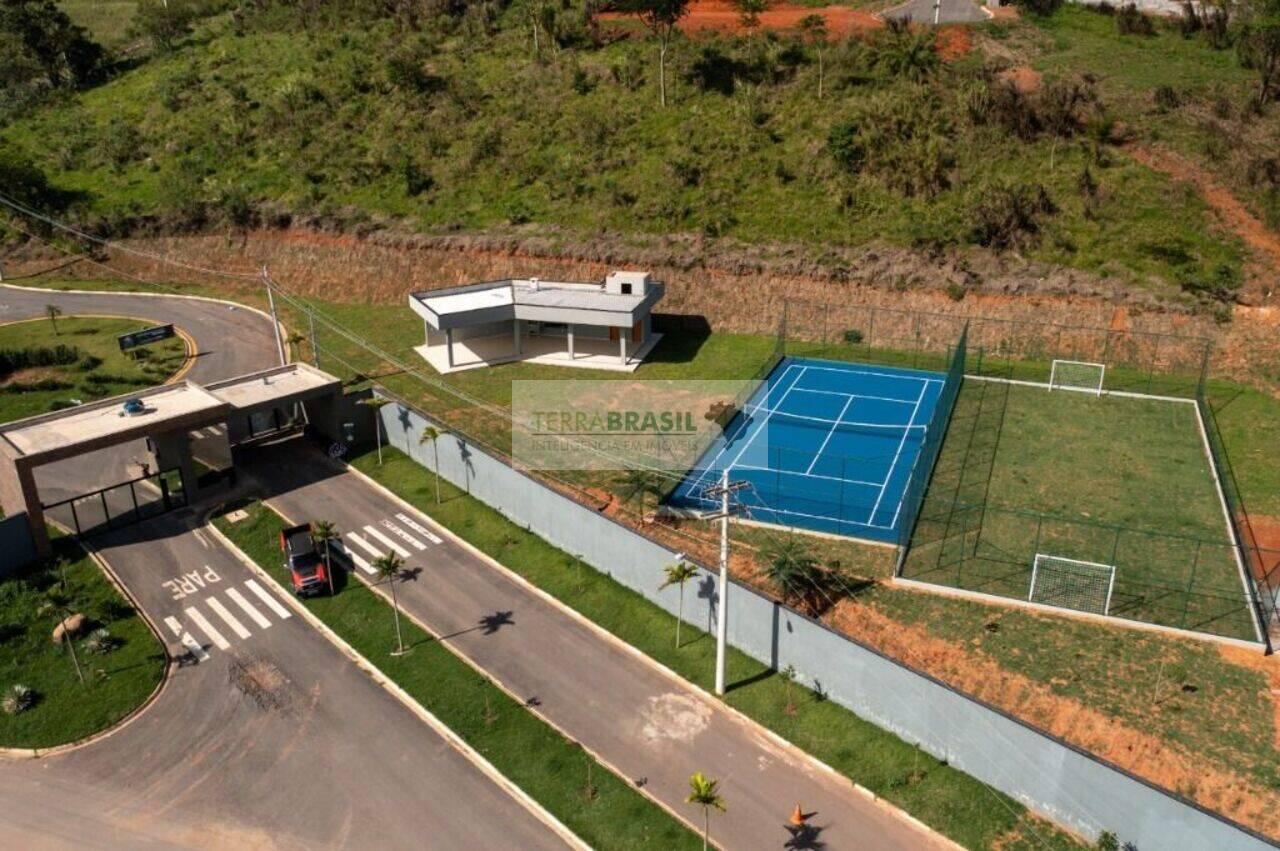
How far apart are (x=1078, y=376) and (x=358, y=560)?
127 ft

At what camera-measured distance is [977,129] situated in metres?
66.0

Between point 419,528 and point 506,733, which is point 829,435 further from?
point 506,733

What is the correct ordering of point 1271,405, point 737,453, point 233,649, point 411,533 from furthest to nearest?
point 1271,405 → point 737,453 → point 411,533 → point 233,649

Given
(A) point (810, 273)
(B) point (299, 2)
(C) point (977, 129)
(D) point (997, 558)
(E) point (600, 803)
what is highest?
(B) point (299, 2)

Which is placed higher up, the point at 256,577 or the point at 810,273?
the point at 810,273

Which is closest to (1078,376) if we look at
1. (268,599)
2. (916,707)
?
(916,707)

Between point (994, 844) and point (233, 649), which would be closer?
point (994, 844)

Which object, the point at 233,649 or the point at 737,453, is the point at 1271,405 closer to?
the point at 737,453

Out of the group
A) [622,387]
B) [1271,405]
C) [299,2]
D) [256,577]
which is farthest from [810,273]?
[299,2]

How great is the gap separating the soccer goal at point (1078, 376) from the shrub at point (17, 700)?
155 feet

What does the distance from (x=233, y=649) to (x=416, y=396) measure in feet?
63.2

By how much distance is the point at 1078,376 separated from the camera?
50.5m

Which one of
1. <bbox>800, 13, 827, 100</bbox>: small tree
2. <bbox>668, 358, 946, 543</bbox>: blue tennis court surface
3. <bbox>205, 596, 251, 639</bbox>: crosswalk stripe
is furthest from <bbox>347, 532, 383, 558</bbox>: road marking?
<bbox>800, 13, 827, 100</bbox>: small tree

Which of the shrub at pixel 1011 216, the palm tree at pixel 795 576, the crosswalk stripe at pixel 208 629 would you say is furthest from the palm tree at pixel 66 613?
the shrub at pixel 1011 216
